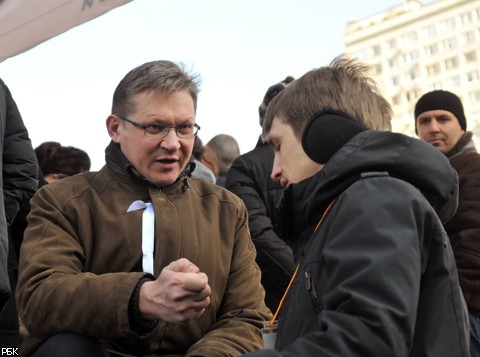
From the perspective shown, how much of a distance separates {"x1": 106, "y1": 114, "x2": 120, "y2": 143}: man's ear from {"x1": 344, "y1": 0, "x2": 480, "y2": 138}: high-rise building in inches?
4272

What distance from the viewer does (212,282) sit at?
11.3 ft

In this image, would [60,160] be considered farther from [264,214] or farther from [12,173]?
[264,214]

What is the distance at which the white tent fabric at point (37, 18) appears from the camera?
13.8 feet

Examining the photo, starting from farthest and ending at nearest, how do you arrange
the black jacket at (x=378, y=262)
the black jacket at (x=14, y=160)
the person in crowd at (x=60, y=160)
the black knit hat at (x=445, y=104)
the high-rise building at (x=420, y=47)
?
the high-rise building at (x=420, y=47) → the person in crowd at (x=60, y=160) → the black knit hat at (x=445, y=104) → the black jacket at (x=14, y=160) → the black jacket at (x=378, y=262)

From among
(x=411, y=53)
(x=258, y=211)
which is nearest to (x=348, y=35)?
(x=411, y=53)

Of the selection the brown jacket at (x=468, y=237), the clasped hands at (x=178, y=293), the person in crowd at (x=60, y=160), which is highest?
the person in crowd at (x=60, y=160)

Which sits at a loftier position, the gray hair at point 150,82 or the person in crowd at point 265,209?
the gray hair at point 150,82

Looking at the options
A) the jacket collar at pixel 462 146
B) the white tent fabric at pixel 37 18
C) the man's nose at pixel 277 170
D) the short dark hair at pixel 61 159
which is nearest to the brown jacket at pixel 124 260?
the man's nose at pixel 277 170

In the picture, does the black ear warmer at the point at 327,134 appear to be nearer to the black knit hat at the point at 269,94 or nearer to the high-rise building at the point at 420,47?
the black knit hat at the point at 269,94

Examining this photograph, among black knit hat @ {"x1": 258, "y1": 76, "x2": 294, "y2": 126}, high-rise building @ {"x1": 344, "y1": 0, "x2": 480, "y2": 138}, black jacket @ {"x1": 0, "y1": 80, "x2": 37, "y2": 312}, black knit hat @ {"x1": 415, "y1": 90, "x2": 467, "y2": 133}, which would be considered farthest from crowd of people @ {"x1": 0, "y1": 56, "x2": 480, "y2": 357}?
high-rise building @ {"x1": 344, "y1": 0, "x2": 480, "y2": 138}

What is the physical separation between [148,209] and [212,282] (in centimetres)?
38

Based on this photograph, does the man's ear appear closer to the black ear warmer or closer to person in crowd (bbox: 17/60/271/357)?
person in crowd (bbox: 17/60/271/357)

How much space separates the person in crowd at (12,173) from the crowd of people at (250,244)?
0.07 metres

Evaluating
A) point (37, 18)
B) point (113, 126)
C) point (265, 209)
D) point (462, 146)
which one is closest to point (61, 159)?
point (265, 209)
